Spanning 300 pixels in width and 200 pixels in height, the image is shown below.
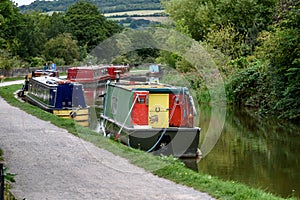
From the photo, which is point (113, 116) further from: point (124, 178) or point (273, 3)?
point (273, 3)

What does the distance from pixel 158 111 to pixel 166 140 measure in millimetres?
1254

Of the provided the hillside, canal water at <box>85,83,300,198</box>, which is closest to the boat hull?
canal water at <box>85,83,300,198</box>

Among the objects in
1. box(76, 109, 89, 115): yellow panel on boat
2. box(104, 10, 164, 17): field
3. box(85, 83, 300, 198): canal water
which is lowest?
box(85, 83, 300, 198): canal water

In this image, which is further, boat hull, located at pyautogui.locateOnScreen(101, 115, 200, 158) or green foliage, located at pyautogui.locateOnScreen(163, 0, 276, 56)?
green foliage, located at pyautogui.locateOnScreen(163, 0, 276, 56)

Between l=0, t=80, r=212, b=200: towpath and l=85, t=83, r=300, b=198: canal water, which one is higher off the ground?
l=0, t=80, r=212, b=200: towpath

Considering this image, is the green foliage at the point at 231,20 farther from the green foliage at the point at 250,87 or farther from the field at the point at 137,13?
the field at the point at 137,13

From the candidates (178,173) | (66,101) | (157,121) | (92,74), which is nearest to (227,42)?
(92,74)

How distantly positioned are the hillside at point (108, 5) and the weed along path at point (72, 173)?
4833cm

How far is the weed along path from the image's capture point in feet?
31.7

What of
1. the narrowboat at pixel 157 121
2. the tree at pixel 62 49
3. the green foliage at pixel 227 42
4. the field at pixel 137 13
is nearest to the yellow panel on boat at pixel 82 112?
the narrowboat at pixel 157 121

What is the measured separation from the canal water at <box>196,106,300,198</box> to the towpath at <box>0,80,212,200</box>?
8.99 feet

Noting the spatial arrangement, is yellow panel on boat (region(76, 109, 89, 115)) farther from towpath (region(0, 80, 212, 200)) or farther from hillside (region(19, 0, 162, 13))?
hillside (region(19, 0, 162, 13))

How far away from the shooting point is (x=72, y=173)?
446 inches

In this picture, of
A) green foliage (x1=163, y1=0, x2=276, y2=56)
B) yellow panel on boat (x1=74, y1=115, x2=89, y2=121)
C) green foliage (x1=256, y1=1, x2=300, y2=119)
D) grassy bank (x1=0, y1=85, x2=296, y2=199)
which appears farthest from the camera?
green foliage (x1=163, y1=0, x2=276, y2=56)
